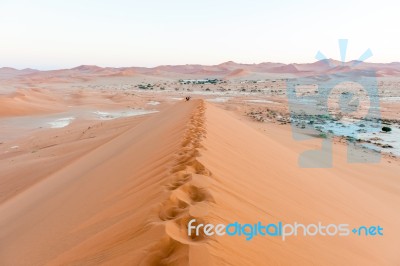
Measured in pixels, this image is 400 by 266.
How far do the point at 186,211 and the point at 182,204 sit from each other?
0.21m

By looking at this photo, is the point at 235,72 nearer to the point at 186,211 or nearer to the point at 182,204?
the point at 182,204

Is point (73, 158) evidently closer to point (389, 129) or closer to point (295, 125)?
point (295, 125)

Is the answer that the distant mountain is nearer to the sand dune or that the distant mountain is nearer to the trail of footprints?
the sand dune

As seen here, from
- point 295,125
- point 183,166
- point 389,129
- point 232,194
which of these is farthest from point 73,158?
point 389,129

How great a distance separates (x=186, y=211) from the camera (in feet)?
8.11

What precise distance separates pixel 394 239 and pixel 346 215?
0.62 m

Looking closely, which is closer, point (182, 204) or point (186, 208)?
point (186, 208)

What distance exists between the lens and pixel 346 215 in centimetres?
411

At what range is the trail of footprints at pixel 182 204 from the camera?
2068 mm

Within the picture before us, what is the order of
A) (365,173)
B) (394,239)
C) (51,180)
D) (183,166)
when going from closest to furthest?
1. (183,166)
2. (394,239)
3. (51,180)
4. (365,173)

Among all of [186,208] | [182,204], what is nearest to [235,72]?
[182,204]

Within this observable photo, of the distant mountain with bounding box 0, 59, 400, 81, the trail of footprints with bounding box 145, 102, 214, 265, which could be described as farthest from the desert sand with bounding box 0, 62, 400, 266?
the distant mountain with bounding box 0, 59, 400, 81

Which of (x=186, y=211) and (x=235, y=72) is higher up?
(x=235, y=72)

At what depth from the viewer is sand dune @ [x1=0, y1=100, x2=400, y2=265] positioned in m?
2.26
